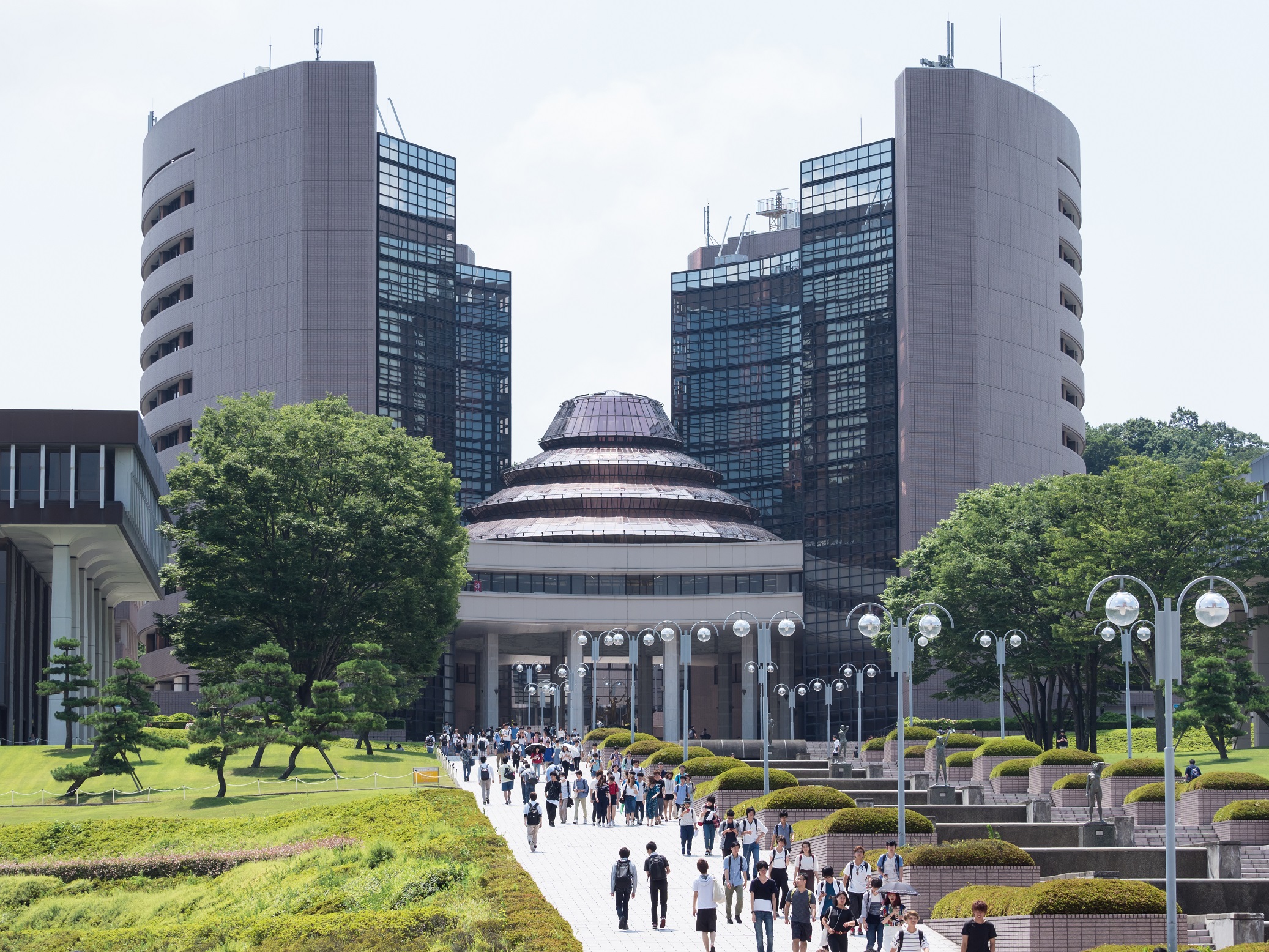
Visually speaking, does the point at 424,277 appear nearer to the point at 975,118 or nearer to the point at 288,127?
the point at 288,127

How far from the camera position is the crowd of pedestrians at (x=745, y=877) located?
29.4 meters

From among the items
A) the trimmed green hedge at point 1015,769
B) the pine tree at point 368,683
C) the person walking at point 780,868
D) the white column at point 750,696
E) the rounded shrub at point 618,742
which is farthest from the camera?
the white column at point 750,696

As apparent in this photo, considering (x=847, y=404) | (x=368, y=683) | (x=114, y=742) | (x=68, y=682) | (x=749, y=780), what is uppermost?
(x=847, y=404)

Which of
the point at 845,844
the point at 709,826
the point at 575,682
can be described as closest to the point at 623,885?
the point at 845,844

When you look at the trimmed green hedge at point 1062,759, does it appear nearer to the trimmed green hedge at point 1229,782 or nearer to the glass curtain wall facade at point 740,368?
the trimmed green hedge at point 1229,782

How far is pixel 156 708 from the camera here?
221ft

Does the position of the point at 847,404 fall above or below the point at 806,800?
above

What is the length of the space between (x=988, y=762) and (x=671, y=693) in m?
60.1

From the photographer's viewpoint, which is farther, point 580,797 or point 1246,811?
point 580,797

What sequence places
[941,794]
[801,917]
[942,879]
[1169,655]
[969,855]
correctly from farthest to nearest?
[941,794], [969,855], [942,879], [801,917], [1169,655]

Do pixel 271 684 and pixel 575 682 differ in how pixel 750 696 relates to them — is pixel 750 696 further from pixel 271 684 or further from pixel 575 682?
pixel 271 684

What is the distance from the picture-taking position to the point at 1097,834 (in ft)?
140

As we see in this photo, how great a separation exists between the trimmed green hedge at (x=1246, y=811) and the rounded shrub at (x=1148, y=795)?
4115 millimetres

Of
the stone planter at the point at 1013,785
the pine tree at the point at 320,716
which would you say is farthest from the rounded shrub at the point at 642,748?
the stone planter at the point at 1013,785
